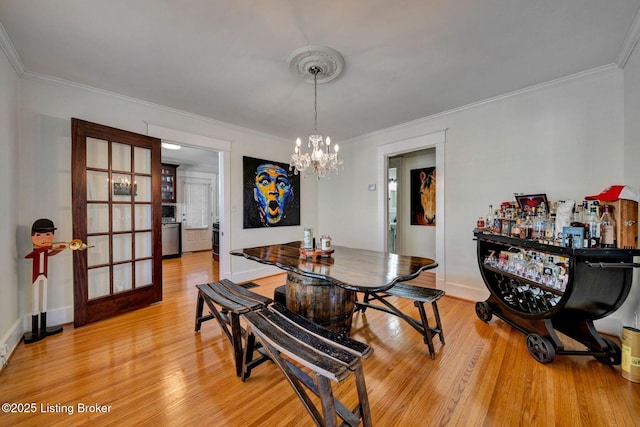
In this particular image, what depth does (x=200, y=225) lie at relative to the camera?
703 centimetres

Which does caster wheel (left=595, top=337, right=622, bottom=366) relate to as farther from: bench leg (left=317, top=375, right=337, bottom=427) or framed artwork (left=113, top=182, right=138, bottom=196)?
framed artwork (left=113, top=182, right=138, bottom=196)

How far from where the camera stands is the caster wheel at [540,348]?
5.91 ft

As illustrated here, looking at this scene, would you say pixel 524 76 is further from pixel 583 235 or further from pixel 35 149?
pixel 35 149

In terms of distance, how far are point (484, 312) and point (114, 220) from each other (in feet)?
13.4

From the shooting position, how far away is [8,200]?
80.2 inches

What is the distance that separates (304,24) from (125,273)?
124 inches

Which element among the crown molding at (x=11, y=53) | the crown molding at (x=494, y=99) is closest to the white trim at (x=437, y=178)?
the crown molding at (x=494, y=99)

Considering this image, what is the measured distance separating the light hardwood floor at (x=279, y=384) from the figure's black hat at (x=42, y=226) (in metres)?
0.98

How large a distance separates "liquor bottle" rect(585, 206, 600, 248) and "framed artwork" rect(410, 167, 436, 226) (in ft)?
9.56

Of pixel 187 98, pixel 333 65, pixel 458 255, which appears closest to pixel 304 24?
pixel 333 65

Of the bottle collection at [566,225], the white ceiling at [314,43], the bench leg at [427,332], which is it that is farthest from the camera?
the bench leg at [427,332]

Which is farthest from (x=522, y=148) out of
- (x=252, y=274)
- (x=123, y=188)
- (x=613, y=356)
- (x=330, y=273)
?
(x=123, y=188)

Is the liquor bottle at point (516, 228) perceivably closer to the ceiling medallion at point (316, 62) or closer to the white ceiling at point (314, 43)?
the white ceiling at point (314, 43)

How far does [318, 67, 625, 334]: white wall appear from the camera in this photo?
231 centimetres
